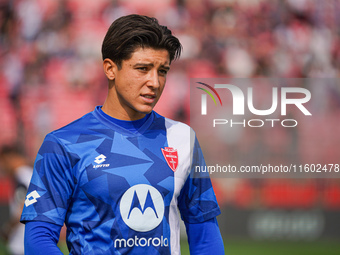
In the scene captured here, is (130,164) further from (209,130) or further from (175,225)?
(209,130)

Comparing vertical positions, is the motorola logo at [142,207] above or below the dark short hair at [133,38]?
below

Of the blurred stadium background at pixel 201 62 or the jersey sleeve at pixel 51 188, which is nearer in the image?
the jersey sleeve at pixel 51 188

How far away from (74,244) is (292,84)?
22.4ft

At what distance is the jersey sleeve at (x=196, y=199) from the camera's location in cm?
185

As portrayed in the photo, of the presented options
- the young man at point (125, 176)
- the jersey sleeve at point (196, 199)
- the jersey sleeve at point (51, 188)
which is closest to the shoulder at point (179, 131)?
the young man at point (125, 176)

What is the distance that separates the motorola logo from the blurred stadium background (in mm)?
5950

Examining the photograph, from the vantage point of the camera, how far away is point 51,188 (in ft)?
5.55

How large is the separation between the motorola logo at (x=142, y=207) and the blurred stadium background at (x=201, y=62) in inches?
234

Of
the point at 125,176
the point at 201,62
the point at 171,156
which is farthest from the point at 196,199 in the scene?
the point at 201,62

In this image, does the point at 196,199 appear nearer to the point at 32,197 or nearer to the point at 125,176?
the point at 125,176

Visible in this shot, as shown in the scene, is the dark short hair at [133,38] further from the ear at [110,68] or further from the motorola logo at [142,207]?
the motorola logo at [142,207]

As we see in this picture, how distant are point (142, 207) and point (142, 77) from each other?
1.48ft

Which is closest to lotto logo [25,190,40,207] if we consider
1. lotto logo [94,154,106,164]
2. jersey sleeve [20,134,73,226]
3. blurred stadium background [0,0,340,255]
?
jersey sleeve [20,134,73,226]

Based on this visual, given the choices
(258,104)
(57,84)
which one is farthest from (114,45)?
(57,84)
